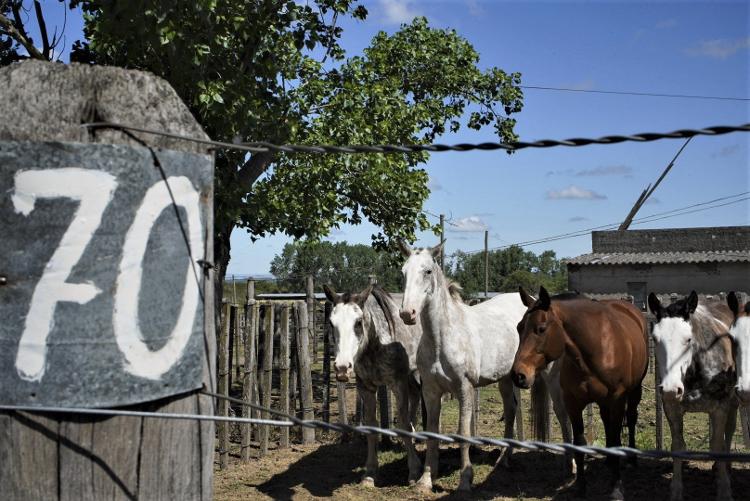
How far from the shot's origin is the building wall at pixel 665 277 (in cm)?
2742

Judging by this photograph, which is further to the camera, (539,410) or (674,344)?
(539,410)

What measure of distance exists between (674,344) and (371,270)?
1871 inches

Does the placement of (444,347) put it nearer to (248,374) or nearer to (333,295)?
(333,295)

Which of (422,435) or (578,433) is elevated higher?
(422,435)

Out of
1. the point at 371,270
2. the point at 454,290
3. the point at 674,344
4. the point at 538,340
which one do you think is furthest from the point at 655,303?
the point at 371,270

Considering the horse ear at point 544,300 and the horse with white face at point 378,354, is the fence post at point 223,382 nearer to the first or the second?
the horse with white face at point 378,354

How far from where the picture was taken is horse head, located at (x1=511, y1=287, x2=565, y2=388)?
607cm

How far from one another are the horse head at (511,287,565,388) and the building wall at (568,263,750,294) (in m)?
23.5

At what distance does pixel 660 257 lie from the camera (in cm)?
2958

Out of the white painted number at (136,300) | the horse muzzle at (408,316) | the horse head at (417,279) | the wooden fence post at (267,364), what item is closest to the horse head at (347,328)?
the horse head at (417,279)

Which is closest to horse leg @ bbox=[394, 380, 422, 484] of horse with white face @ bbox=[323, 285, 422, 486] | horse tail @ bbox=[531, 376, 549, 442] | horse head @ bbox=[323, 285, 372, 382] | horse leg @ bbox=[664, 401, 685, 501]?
horse with white face @ bbox=[323, 285, 422, 486]

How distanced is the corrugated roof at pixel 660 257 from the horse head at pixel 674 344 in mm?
23280

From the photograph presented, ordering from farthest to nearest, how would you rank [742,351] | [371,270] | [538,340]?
[371,270]
[538,340]
[742,351]

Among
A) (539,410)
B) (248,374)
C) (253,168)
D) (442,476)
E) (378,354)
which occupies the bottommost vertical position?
(442,476)
